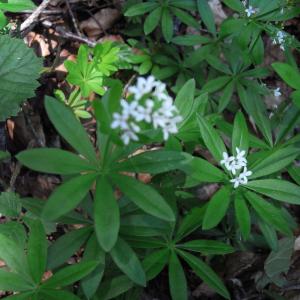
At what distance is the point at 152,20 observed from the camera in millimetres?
4355

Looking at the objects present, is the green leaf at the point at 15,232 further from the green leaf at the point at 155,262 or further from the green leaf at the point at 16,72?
the green leaf at the point at 16,72

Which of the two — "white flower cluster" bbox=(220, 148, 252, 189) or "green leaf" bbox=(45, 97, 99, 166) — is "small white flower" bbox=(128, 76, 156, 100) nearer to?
"green leaf" bbox=(45, 97, 99, 166)

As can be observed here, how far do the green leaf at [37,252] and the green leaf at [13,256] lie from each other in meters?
0.05

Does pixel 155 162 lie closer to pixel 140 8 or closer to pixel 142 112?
pixel 142 112

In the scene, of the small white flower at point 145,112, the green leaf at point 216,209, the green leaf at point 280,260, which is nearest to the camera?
the small white flower at point 145,112

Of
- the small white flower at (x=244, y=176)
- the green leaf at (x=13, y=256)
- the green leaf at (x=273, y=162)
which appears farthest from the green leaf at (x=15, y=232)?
the green leaf at (x=273, y=162)

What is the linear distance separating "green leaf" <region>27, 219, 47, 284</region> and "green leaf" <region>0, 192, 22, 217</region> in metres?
0.47

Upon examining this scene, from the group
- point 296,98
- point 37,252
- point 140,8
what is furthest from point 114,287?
point 140,8

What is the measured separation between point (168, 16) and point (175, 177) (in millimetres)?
1865

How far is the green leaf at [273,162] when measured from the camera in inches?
117

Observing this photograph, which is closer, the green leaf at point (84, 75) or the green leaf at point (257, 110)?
the green leaf at point (257, 110)

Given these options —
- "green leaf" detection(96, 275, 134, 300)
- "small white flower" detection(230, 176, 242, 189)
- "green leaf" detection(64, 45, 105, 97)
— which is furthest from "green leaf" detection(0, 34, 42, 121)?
"small white flower" detection(230, 176, 242, 189)

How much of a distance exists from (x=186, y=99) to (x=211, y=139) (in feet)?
1.17

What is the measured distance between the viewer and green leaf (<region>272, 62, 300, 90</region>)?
326 cm
